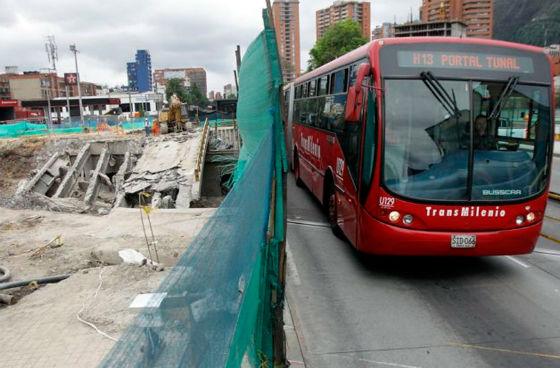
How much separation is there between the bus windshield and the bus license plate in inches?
20.8

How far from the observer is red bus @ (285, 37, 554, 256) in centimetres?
651

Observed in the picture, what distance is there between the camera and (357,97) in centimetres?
698

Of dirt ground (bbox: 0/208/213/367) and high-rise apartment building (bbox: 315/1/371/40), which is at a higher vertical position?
high-rise apartment building (bbox: 315/1/371/40)

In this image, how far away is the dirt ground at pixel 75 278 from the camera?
4.82 metres

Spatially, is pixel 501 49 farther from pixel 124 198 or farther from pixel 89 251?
pixel 124 198

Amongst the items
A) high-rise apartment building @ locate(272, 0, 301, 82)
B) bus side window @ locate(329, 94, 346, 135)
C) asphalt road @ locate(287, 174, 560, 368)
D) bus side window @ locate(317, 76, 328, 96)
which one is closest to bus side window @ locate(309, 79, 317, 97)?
bus side window @ locate(317, 76, 328, 96)

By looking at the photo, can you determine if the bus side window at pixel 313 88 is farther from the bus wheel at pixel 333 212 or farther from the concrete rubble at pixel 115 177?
the concrete rubble at pixel 115 177

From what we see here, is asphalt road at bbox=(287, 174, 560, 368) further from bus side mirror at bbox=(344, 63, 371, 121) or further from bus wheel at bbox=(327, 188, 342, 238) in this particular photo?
bus side mirror at bbox=(344, 63, 371, 121)

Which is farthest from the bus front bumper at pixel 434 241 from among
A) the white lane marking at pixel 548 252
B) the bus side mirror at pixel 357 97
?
the white lane marking at pixel 548 252

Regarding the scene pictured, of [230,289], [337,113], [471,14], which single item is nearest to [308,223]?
[337,113]

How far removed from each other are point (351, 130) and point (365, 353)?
12.3ft

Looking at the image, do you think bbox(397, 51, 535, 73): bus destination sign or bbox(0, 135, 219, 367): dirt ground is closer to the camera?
bbox(0, 135, 219, 367): dirt ground

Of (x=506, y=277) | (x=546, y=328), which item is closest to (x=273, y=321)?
(x=546, y=328)

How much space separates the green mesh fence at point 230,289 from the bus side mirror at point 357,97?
3.09 m
